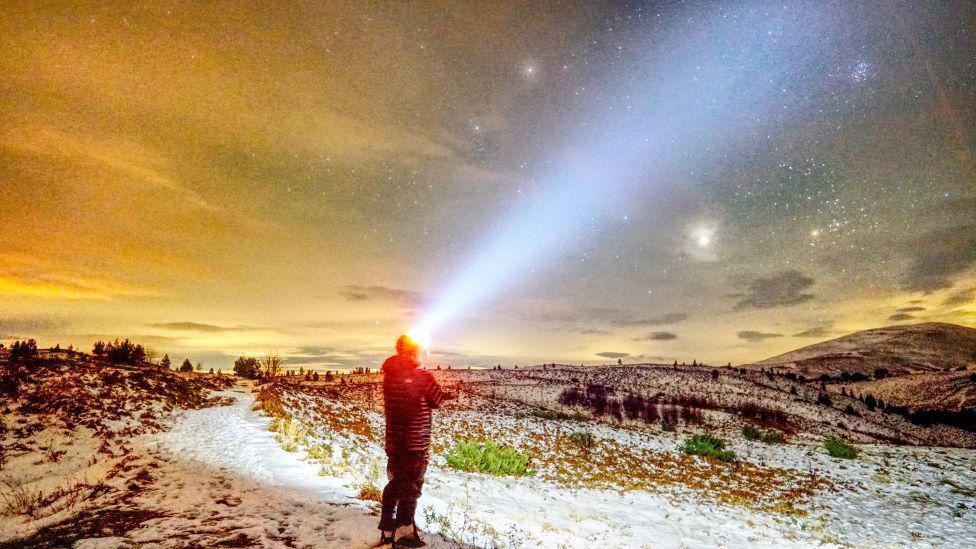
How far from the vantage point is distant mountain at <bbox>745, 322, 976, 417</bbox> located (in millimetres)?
49750

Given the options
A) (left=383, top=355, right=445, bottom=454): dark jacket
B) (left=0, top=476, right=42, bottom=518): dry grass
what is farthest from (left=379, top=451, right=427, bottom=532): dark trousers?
(left=0, top=476, right=42, bottom=518): dry grass

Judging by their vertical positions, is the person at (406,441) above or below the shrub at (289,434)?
above

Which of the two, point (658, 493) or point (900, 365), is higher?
point (658, 493)

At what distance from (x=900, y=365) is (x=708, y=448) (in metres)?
107

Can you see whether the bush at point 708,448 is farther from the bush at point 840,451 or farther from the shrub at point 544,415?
the shrub at point 544,415

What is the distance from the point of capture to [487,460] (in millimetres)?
13500

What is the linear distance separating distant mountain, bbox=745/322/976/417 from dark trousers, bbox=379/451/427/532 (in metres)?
64.5

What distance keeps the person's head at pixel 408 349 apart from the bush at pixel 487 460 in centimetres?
935

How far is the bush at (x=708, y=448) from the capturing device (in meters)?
19.0

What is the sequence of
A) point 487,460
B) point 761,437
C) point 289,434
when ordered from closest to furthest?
point 289,434
point 487,460
point 761,437

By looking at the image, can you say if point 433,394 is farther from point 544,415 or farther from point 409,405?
point 544,415

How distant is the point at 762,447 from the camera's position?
2302 centimetres

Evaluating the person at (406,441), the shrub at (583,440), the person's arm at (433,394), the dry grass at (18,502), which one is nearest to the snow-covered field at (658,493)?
the shrub at (583,440)

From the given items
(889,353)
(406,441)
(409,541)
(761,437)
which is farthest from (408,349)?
(889,353)
